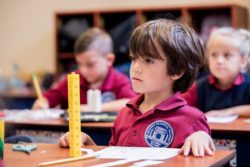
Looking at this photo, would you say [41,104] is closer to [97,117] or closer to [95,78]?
[95,78]

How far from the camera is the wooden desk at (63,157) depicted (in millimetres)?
1289

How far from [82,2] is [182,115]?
3881mm

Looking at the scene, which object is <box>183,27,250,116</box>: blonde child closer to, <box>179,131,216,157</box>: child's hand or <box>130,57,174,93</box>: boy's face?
<box>130,57,174,93</box>: boy's face

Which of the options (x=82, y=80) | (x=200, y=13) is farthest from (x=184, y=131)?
(x=200, y=13)

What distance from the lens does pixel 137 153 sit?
1429 millimetres

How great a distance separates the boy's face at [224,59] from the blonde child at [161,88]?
3.38 feet

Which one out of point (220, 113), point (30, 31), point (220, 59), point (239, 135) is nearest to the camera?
point (239, 135)

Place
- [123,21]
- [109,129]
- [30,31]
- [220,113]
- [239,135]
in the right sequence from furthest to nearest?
[30,31] < [123,21] < [220,113] < [109,129] < [239,135]

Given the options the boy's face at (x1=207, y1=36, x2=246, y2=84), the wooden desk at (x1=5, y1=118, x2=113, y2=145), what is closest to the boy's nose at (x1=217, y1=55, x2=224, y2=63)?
the boy's face at (x1=207, y1=36, x2=246, y2=84)

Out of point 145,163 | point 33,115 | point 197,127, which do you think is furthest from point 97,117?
point 145,163

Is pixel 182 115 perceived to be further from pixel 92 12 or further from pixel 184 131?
pixel 92 12

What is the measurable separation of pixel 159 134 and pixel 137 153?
223 mm

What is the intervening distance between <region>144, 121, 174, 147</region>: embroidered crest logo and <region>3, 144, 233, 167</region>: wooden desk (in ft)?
0.56

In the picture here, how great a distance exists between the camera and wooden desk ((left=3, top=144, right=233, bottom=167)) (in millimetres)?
1289
